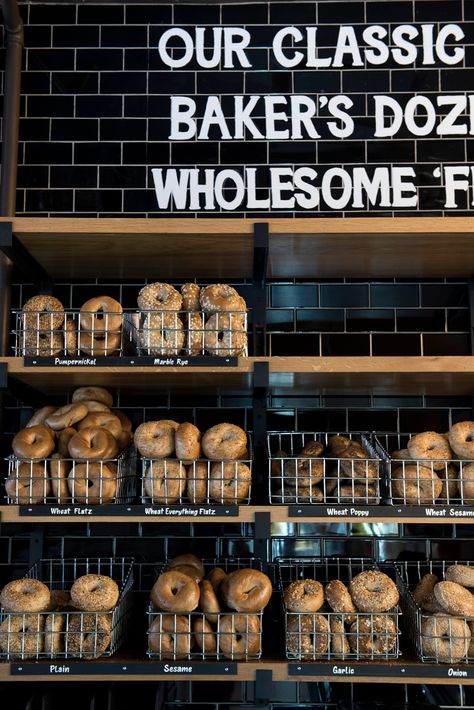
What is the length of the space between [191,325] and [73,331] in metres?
0.42

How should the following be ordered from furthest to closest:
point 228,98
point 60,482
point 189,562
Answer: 1. point 228,98
2. point 189,562
3. point 60,482

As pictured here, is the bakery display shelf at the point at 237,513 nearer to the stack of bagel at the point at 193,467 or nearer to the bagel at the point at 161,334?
the stack of bagel at the point at 193,467

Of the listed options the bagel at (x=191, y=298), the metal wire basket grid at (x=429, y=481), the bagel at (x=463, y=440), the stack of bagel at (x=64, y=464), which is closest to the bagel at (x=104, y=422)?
the stack of bagel at (x=64, y=464)

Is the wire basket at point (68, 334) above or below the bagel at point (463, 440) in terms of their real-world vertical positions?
above

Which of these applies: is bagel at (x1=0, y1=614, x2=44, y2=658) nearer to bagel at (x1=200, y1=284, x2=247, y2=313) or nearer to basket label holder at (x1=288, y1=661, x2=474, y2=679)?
basket label holder at (x1=288, y1=661, x2=474, y2=679)

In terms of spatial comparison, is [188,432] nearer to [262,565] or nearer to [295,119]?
[262,565]

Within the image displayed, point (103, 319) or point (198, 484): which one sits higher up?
point (103, 319)

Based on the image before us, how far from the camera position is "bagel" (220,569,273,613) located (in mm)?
2557

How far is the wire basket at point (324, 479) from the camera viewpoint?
2677mm

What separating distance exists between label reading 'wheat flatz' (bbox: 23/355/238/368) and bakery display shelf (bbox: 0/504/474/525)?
47cm

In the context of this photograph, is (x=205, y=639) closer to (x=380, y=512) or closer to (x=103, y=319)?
(x=380, y=512)

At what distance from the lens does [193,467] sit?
2.65 meters

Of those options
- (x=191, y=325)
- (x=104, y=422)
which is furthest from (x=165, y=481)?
(x=191, y=325)

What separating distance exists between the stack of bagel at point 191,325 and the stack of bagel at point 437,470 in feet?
2.31
